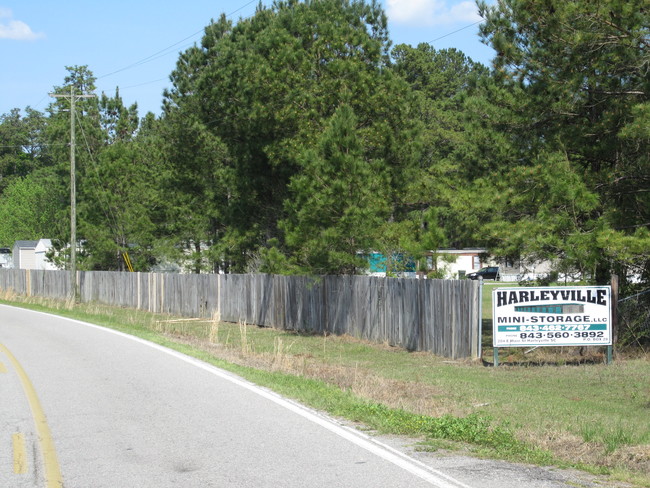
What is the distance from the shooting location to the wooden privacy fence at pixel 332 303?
17969 millimetres

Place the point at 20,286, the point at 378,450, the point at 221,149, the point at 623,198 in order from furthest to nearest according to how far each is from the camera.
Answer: the point at 20,286 → the point at 221,149 → the point at 623,198 → the point at 378,450

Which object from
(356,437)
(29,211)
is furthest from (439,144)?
(356,437)

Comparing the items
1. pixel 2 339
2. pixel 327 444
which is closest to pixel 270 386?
pixel 327 444

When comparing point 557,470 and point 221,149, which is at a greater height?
point 221,149

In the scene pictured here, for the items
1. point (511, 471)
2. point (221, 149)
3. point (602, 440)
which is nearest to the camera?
point (511, 471)

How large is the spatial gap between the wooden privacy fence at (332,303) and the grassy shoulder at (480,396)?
0.57m

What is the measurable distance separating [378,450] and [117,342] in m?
13.6

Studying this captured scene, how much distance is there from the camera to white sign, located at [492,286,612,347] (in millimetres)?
16250

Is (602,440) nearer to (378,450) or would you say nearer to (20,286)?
(378,450)

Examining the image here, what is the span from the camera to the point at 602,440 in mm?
8547

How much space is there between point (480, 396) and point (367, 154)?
14.9 meters

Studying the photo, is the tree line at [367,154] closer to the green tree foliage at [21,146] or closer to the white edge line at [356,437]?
the white edge line at [356,437]

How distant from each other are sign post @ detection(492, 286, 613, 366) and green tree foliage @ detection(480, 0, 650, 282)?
890 mm

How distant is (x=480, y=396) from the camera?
498 inches
